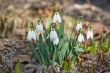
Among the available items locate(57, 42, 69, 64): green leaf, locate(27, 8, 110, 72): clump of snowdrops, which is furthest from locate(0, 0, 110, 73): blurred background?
locate(57, 42, 69, 64): green leaf

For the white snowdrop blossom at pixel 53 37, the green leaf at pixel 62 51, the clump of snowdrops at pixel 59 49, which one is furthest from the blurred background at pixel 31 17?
the white snowdrop blossom at pixel 53 37

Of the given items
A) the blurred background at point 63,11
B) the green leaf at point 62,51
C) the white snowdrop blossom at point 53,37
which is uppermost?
the blurred background at point 63,11

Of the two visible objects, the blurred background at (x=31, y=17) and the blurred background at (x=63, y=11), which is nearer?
the blurred background at (x=31, y=17)

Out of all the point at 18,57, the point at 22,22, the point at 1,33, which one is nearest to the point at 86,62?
the point at 18,57

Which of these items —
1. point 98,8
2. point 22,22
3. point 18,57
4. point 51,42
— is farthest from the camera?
point 98,8

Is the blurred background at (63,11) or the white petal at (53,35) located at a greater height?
the blurred background at (63,11)

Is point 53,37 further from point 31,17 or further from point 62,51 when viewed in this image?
point 31,17

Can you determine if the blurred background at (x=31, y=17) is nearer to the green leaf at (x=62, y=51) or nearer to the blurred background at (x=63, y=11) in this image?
the blurred background at (x=63, y=11)

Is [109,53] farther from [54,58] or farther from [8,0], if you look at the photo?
[8,0]

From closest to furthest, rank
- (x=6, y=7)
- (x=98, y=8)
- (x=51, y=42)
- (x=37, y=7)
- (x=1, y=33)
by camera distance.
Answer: (x=51, y=42) < (x=1, y=33) < (x=6, y=7) < (x=37, y=7) < (x=98, y=8)

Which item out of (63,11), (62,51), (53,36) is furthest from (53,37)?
(63,11)

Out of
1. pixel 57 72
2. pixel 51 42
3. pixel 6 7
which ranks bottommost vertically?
pixel 57 72
